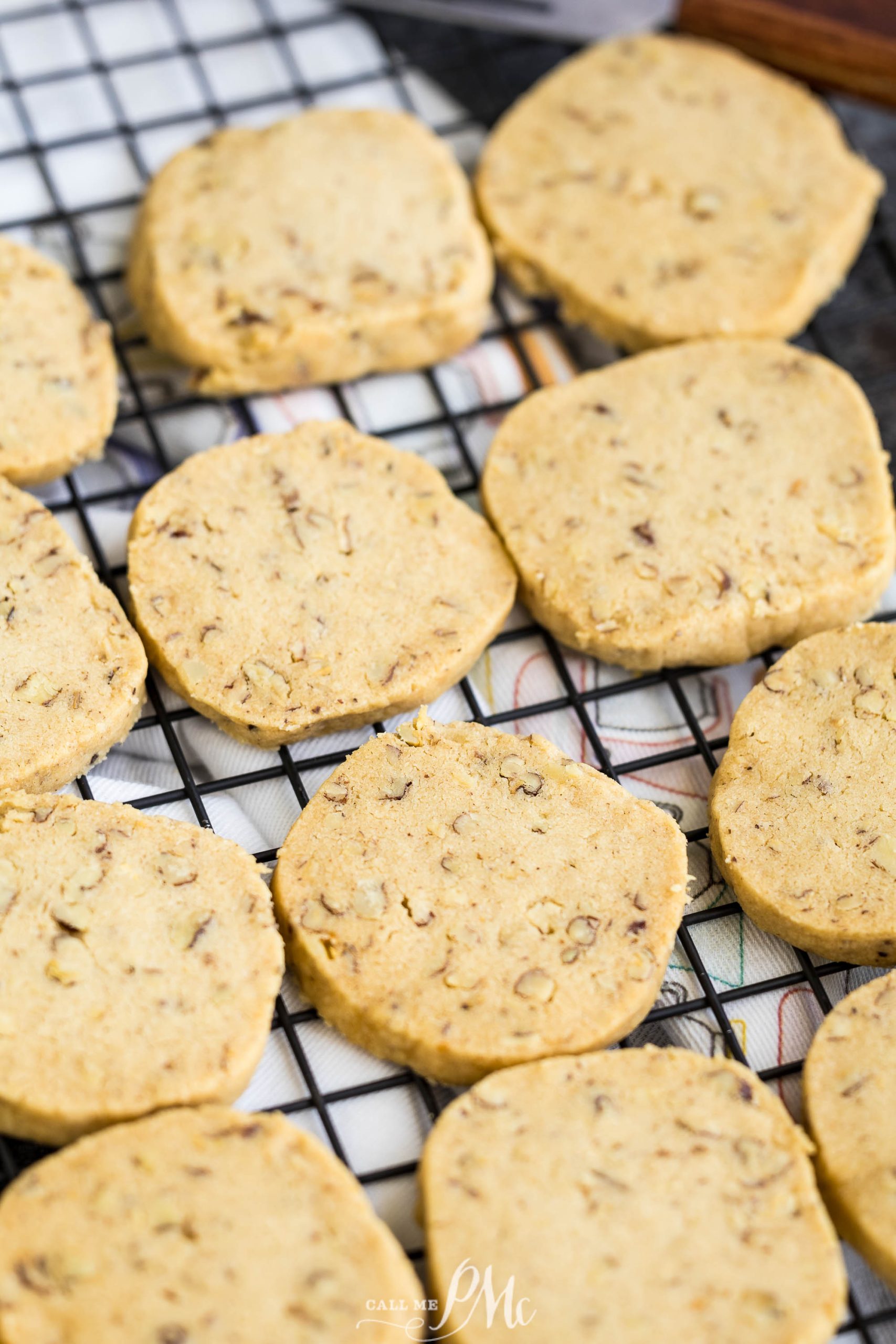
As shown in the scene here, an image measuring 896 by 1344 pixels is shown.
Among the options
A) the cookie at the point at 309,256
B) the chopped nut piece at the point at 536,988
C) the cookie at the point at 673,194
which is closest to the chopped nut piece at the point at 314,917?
the chopped nut piece at the point at 536,988

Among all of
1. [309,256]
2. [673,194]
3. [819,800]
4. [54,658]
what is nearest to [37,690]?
[54,658]

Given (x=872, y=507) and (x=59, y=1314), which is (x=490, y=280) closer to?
(x=872, y=507)

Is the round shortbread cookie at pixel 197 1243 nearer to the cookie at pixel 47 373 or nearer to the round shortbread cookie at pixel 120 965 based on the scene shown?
the round shortbread cookie at pixel 120 965

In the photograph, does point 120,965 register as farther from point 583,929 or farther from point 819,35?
point 819,35

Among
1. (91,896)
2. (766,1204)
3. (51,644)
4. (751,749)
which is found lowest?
(766,1204)

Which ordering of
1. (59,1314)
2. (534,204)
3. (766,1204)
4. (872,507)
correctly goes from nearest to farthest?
(59,1314)
(766,1204)
(872,507)
(534,204)

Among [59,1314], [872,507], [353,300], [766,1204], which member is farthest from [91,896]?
[872,507]
